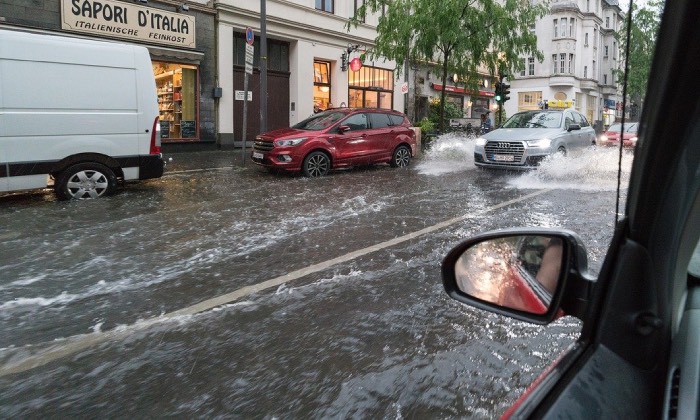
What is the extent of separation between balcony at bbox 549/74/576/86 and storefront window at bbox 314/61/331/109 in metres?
34.6

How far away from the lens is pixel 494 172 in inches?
527

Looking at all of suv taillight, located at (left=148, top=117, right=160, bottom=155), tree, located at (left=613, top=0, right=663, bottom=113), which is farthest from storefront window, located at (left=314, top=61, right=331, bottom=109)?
tree, located at (left=613, top=0, right=663, bottom=113)

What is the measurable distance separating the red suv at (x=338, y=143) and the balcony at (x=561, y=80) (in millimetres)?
41969

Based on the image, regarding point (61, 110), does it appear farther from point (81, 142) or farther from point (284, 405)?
point (284, 405)

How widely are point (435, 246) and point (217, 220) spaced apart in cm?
317

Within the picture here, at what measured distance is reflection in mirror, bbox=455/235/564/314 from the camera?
Result: 1.36 m

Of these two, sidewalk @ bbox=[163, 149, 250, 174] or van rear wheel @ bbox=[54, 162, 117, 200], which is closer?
van rear wheel @ bbox=[54, 162, 117, 200]

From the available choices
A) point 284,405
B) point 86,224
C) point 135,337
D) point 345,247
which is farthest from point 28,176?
point 284,405

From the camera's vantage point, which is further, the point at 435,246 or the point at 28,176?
the point at 28,176

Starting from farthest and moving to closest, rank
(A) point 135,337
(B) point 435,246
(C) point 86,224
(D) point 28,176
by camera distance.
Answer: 1. (D) point 28,176
2. (C) point 86,224
3. (B) point 435,246
4. (A) point 135,337

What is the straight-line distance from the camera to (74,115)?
8.63 metres

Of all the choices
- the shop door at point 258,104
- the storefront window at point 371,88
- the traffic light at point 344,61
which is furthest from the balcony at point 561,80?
the shop door at point 258,104

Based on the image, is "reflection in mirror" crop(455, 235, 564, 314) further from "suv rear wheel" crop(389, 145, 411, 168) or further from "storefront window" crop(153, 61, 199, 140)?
"storefront window" crop(153, 61, 199, 140)

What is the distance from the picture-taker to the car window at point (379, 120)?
14.2 m
